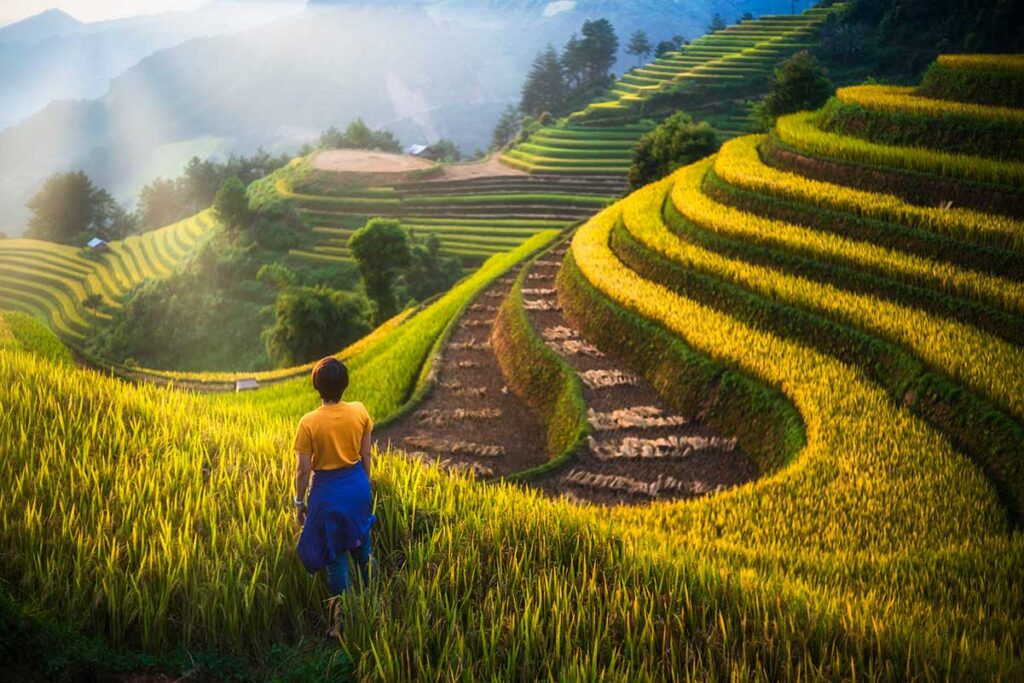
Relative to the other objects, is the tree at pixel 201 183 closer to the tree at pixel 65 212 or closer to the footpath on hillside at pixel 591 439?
the tree at pixel 65 212

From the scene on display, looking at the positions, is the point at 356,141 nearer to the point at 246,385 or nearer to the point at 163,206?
the point at 163,206

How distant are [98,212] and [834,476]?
2683 inches

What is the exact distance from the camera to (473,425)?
11.5m

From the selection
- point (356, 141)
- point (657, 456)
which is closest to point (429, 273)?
point (657, 456)

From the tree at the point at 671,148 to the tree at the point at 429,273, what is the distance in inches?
422

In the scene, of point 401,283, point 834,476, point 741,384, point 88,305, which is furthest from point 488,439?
point 88,305

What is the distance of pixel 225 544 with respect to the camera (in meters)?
4.04

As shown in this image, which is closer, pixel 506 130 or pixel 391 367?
pixel 391 367

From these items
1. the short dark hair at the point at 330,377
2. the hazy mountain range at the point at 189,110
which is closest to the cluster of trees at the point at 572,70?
the hazy mountain range at the point at 189,110

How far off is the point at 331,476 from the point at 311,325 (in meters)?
21.3

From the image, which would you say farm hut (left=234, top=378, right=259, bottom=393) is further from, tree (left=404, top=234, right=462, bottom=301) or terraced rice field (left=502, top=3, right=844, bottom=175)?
terraced rice field (left=502, top=3, right=844, bottom=175)

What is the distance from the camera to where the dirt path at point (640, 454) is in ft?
27.5

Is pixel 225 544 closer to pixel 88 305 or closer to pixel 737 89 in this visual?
pixel 88 305

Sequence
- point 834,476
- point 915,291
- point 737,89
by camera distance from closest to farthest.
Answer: point 834,476
point 915,291
point 737,89
